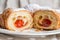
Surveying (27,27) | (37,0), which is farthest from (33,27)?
(37,0)

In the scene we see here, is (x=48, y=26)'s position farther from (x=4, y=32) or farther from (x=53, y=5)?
(x=53, y=5)

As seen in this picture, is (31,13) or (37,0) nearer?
(31,13)

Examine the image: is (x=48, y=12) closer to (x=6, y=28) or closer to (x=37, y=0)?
(x=6, y=28)
